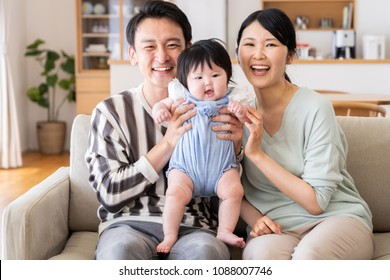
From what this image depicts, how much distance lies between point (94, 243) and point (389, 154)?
1030 millimetres

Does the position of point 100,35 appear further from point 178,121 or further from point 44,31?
point 178,121

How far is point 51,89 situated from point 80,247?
587 cm

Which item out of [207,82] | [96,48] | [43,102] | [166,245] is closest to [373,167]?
[207,82]

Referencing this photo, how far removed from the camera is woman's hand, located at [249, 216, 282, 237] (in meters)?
1.78

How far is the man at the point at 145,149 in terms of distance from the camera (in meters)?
1.79

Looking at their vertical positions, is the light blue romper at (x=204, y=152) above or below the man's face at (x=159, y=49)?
below

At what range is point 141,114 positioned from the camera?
1927 millimetres

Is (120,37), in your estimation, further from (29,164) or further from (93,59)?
(29,164)

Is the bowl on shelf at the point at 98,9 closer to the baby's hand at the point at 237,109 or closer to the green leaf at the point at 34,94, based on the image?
the green leaf at the point at 34,94

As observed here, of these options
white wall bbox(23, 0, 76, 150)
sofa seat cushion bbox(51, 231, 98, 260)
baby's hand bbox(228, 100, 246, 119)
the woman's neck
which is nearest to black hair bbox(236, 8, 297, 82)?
the woman's neck

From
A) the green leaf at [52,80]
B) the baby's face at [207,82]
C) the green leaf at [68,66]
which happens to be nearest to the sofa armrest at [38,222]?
the baby's face at [207,82]

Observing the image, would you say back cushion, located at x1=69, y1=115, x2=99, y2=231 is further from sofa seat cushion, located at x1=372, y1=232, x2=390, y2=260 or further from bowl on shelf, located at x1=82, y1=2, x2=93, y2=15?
bowl on shelf, located at x1=82, y1=2, x2=93, y2=15
